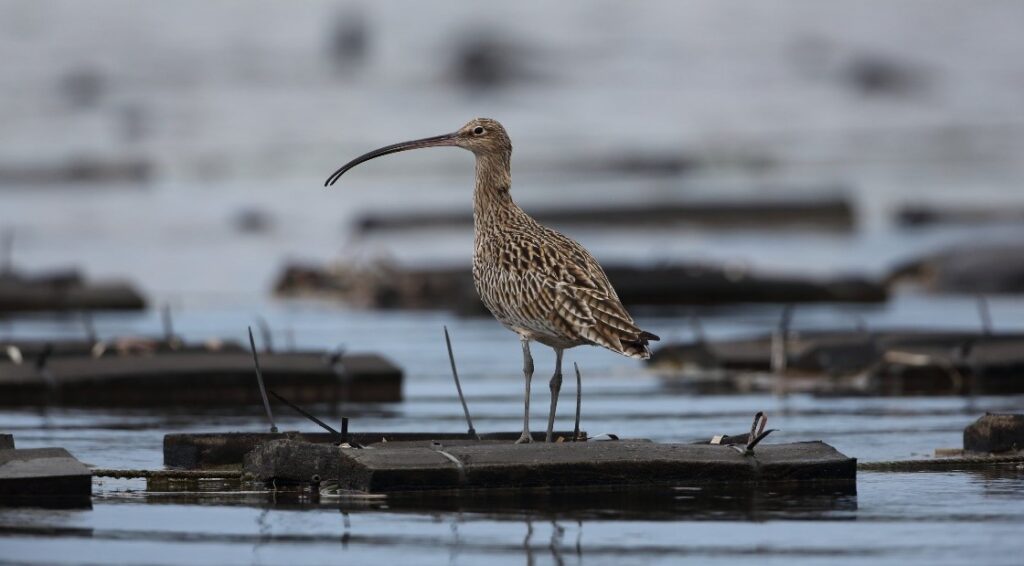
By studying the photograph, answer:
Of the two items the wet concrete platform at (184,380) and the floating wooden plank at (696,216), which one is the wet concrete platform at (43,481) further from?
the floating wooden plank at (696,216)

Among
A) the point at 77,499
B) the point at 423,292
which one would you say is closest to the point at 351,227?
the point at 423,292

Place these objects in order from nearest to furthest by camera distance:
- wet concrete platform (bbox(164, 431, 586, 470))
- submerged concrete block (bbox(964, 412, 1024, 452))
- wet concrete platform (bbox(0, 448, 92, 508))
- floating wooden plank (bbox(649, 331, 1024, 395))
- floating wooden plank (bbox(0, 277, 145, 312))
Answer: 1. wet concrete platform (bbox(0, 448, 92, 508))
2. wet concrete platform (bbox(164, 431, 586, 470))
3. submerged concrete block (bbox(964, 412, 1024, 452))
4. floating wooden plank (bbox(649, 331, 1024, 395))
5. floating wooden plank (bbox(0, 277, 145, 312))

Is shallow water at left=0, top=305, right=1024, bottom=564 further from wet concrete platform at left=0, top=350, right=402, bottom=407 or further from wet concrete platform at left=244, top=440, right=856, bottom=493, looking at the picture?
wet concrete platform at left=0, top=350, right=402, bottom=407

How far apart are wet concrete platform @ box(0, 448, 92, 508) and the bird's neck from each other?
3.15 m

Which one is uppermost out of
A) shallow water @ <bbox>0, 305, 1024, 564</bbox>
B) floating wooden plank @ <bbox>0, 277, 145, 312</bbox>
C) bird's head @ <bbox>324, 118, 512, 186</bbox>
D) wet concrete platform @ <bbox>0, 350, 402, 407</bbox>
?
floating wooden plank @ <bbox>0, 277, 145, 312</bbox>

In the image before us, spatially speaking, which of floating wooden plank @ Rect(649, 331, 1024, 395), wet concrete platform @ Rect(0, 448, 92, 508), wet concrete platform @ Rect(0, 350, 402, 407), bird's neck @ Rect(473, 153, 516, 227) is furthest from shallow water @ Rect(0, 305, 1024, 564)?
floating wooden plank @ Rect(649, 331, 1024, 395)

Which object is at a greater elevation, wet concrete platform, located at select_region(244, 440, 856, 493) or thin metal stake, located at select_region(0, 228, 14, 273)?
thin metal stake, located at select_region(0, 228, 14, 273)

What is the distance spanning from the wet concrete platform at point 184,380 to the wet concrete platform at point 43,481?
7038 millimetres

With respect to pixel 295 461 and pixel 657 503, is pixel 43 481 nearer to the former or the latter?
pixel 295 461

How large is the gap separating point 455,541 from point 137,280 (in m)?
35.6

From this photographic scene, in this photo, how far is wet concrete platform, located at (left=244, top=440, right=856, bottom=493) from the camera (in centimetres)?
1305

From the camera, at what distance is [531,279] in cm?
1423

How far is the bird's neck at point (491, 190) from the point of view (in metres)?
15.1

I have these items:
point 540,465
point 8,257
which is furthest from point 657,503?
point 8,257
